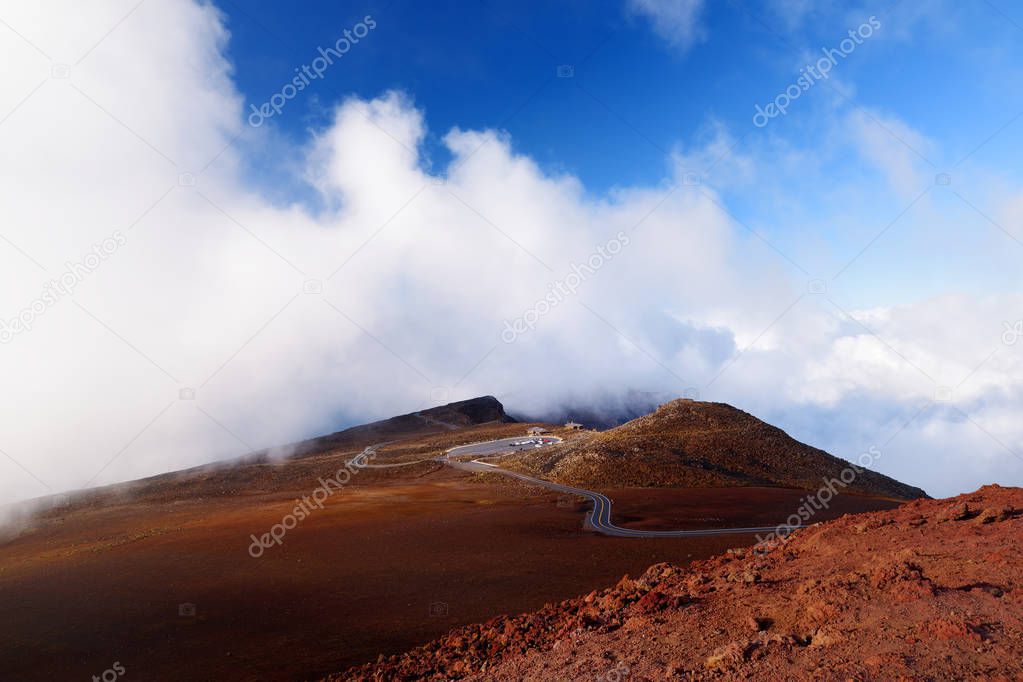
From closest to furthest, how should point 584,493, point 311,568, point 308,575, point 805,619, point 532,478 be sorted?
point 805,619
point 308,575
point 311,568
point 584,493
point 532,478

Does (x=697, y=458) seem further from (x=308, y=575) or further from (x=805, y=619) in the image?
(x=805, y=619)

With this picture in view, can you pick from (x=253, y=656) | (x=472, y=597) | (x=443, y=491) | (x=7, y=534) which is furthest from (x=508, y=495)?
(x=7, y=534)

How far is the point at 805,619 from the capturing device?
11883 millimetres

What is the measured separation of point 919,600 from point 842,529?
7054 millimetres

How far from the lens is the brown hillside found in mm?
63331

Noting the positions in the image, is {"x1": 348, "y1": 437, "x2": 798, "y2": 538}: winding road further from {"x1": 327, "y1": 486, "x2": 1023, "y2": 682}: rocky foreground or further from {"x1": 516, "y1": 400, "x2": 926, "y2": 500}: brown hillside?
{"x1": 327, "y1": 486, "x2": 1023, "y2": 682}: rocky foreground

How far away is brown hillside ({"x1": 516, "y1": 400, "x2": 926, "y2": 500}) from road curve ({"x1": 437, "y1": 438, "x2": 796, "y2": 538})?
329 centimetres

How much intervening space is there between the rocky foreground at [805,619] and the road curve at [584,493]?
70.1 ft

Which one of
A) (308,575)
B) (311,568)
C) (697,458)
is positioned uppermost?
(697,458)

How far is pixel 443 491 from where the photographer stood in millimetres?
58312

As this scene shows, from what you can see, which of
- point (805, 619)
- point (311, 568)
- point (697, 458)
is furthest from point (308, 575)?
point (697, 458)

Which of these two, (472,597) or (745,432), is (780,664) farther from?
(745,432)

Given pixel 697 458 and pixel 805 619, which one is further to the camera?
pixel 697 458

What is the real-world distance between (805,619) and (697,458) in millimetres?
59447
